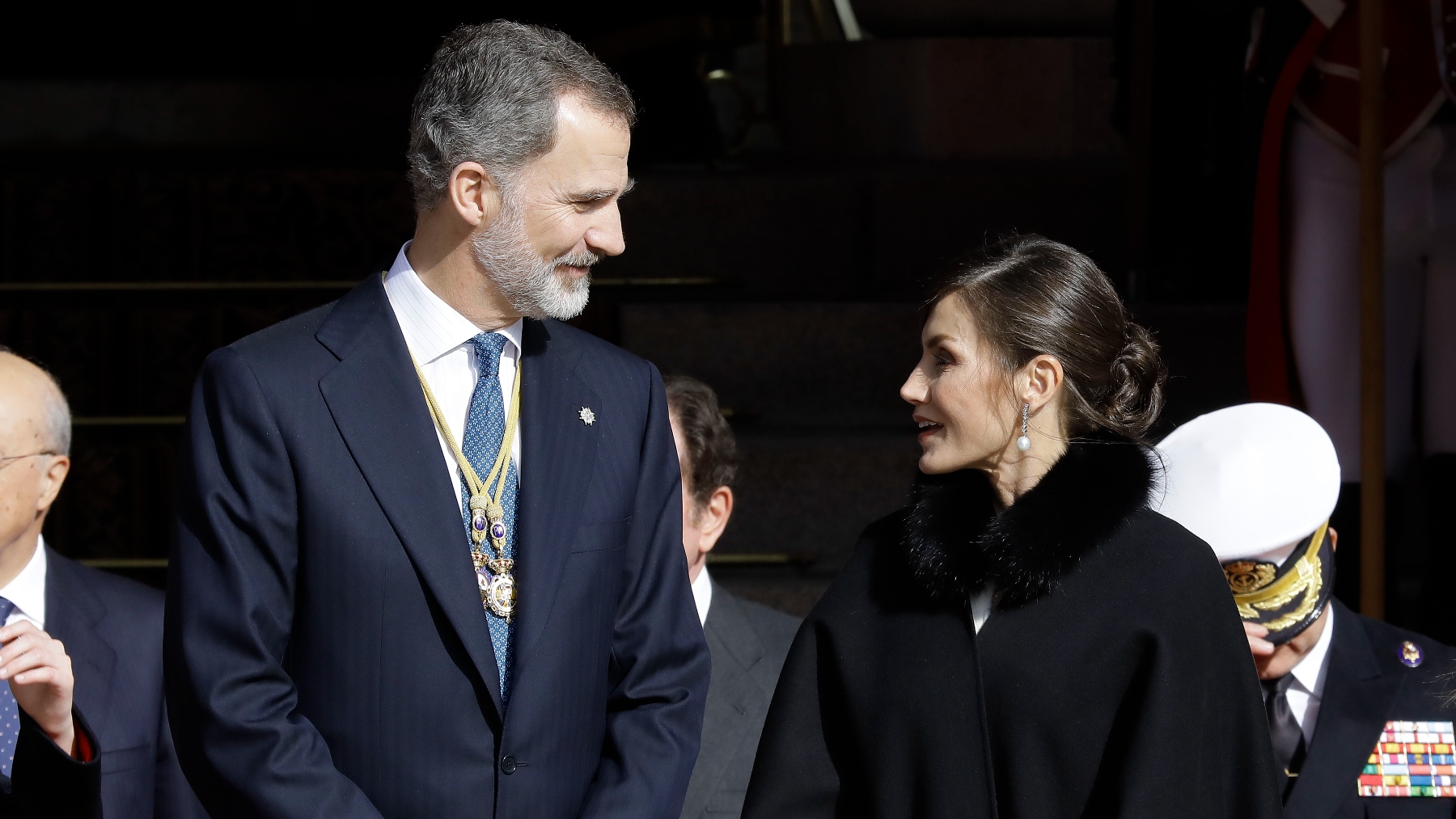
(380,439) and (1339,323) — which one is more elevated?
(380,439)

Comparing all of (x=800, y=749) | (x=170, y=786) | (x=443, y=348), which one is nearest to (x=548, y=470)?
(x=443, y=348)

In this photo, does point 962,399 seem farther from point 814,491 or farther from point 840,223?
point 840,223

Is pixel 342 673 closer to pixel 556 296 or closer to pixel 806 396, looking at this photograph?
pixel 556 296

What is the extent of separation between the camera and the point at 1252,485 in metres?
2.48

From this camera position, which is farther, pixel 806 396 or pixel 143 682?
pixel 806 396

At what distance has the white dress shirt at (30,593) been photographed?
2.42 m

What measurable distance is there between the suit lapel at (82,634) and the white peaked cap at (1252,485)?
150cm

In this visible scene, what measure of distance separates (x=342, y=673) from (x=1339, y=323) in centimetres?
265

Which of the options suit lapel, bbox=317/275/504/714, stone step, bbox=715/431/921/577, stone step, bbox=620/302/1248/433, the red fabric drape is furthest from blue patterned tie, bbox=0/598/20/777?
the red fabric drape

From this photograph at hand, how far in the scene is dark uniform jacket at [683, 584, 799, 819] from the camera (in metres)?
2.67

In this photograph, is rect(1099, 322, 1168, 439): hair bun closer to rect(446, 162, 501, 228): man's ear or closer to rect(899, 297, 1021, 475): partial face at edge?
rect(899, 297, 1021, 475): partial face at edge

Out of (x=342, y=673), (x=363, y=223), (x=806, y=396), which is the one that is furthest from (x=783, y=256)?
(x=342, y=673)

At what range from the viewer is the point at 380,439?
76.5 inches

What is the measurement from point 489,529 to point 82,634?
77 cm
